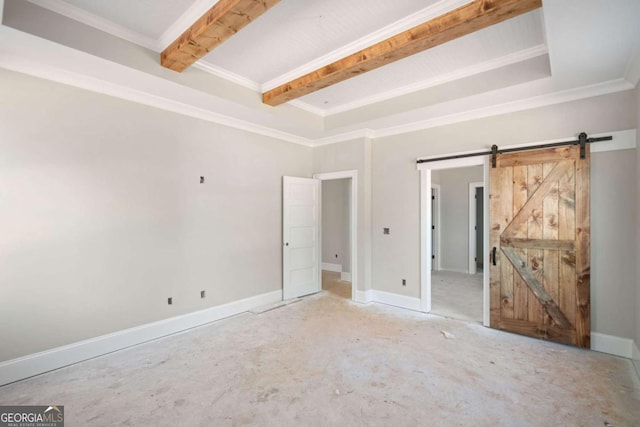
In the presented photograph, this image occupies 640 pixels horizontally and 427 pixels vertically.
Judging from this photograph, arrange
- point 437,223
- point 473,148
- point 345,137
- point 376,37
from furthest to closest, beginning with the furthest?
point 437,223, point 345,137, point 473,148, point 376,37

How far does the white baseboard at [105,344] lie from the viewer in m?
2.62

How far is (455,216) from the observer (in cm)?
722

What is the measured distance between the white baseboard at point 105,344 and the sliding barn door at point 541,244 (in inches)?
137

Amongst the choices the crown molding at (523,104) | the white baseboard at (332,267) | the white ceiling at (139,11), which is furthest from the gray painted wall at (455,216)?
the white ceiling at (139,11)

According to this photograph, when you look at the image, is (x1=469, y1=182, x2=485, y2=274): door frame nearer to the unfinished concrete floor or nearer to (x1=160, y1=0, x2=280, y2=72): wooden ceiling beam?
the unfinished concrete floor

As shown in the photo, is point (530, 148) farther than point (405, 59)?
Yes

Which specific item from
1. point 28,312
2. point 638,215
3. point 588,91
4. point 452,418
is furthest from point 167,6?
point 638,215

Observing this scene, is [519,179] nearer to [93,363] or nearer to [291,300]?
[291,300]

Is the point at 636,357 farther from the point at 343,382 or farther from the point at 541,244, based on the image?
the point at 343,382

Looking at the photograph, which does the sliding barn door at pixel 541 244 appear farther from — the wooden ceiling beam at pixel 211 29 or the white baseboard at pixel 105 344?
the white baseboard at pixel 105 344

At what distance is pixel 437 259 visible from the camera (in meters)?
7.38

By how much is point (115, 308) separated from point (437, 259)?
6522 mm

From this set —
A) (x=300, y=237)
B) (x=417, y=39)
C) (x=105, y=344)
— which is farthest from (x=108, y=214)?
(x=417, y=39)

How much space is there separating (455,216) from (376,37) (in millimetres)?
5478
